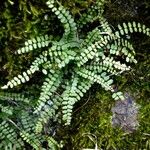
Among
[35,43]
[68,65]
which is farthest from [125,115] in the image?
[35,43]

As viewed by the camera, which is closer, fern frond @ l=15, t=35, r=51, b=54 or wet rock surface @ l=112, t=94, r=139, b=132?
fern frond @ l=15, t=35, r=51, b=54

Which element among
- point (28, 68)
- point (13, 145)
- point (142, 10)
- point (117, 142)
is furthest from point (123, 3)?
point (13, 145)

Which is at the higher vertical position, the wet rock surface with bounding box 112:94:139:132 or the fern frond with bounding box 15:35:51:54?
→ the fern frond with bounding box 15:35:51:54

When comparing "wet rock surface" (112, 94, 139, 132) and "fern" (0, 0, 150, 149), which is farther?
"wet rock surface" (112, 94, 139, 132)

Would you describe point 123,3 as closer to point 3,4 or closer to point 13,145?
point 3,4

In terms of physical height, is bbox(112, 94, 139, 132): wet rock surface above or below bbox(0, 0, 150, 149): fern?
below

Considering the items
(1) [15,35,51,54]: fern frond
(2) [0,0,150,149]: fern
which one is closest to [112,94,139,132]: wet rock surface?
(2) [0,0,150,149]: fern

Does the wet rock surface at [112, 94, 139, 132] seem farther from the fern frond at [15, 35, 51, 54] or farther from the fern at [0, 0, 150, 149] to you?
the fern frond at [15, 35, 51, 54]

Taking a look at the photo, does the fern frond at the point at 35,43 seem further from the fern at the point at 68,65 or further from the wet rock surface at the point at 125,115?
the wet rock surface at the point at 125,115

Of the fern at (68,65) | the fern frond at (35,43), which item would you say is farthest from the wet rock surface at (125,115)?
the fern frond at (35,43)
